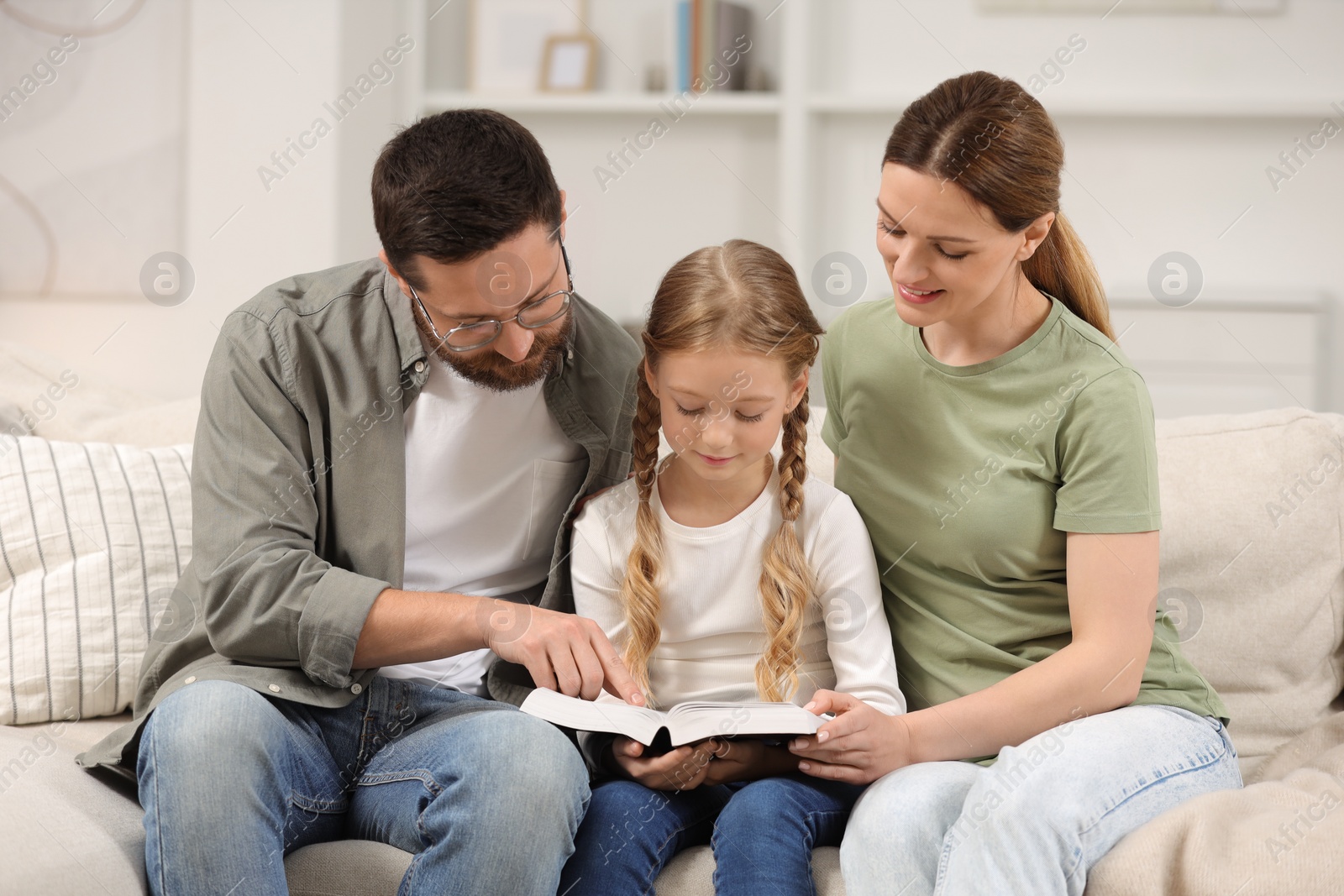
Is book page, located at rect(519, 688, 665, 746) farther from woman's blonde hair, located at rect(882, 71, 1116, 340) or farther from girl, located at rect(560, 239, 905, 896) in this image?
woman's blonde hair, located at rect(882, 71, 1116, 340)

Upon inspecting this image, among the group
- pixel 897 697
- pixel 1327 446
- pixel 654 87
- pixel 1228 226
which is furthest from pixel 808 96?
pixel 897 697

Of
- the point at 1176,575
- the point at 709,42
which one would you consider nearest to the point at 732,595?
the point at 1176,575

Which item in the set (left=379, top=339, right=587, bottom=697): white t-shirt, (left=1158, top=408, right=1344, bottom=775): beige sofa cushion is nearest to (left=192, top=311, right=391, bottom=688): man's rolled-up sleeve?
(left=379, top=339, right=587, bottom=697): white t-shirt

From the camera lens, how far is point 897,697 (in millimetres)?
1312

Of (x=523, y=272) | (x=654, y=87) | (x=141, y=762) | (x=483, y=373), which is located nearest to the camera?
(x=141, y=762)

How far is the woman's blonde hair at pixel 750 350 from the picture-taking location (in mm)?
1312

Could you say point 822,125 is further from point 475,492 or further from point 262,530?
point 262,530

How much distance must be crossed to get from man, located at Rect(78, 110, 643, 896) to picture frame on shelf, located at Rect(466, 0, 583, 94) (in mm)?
1655

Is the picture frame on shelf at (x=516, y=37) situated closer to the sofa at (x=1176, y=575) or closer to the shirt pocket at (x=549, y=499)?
the sofa at (x=1176, y=575)

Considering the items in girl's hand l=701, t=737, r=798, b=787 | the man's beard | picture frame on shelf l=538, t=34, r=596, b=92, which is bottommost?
girl's hand l=701, t=737, r=798, b=787

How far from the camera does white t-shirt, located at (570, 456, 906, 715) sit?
53.5 inches

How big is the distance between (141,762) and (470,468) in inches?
20.2

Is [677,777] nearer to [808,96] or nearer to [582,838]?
[582,838]

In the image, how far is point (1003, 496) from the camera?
1.32 metres
